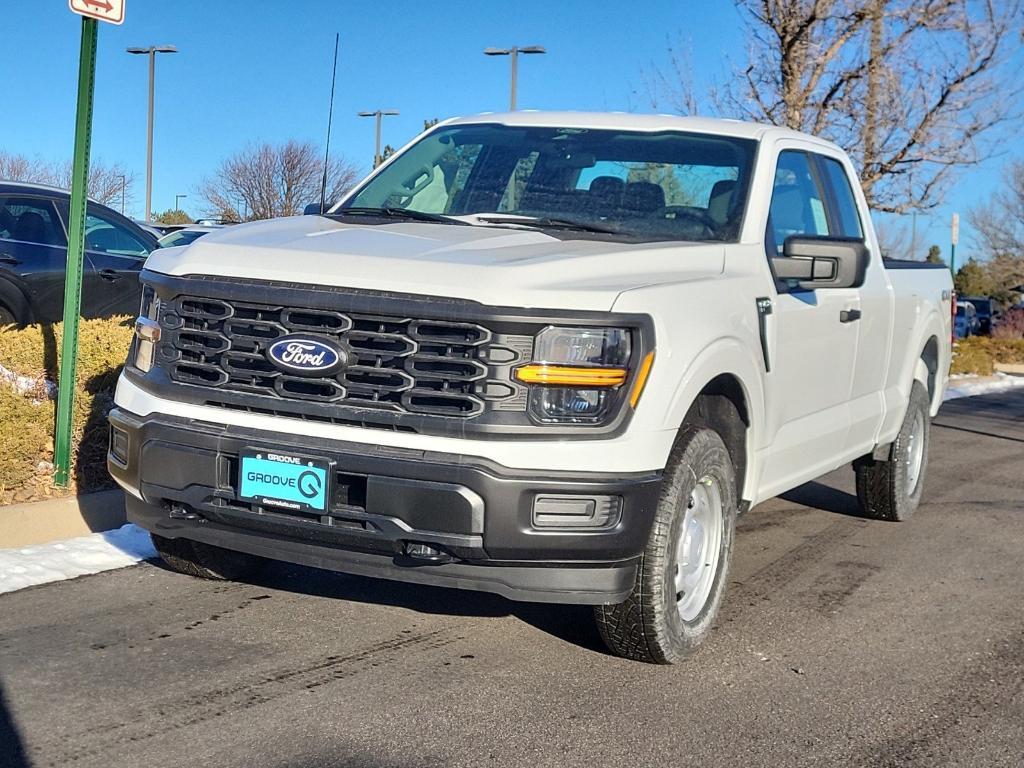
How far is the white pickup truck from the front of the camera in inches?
145

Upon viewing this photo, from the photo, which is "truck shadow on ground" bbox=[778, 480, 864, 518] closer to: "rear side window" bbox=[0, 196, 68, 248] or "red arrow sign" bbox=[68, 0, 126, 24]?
"red arrow sign" bbox=[68, 0, 126, 24]

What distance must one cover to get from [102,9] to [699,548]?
12.6 feet

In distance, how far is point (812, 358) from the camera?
208 inches

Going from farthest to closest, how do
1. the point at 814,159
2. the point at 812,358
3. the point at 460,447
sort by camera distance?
the point at 814,159 → the point at 812,358 → the point at 460,447

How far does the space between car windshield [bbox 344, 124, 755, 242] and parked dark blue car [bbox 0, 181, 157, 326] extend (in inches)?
172

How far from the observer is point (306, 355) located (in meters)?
3.86

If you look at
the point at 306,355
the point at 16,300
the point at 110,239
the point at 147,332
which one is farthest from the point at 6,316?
the point at 306,355

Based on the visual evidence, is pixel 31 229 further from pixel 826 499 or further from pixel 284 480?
Answer: pixel 284 480

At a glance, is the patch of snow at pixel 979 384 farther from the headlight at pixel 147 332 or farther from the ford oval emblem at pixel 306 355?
the ford oval emblem at pixel 306 355

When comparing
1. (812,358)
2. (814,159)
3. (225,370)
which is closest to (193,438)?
(225,370)

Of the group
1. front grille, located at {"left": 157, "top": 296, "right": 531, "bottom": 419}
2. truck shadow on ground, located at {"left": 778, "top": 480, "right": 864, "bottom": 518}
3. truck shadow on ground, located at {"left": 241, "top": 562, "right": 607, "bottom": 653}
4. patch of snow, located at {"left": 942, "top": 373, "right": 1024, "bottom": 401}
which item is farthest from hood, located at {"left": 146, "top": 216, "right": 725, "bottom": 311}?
patch of snow, located at {"left": 942, "top": 373, "right": 1024, "bottom": 401}

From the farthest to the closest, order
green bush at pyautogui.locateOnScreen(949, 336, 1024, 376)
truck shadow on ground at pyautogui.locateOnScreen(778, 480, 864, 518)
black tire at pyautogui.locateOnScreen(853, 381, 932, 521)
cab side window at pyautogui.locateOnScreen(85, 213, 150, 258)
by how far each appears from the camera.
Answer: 1. green bush at pyautogui.locateOnScreen(949, 336, 1024, 376)
2. cab side window at pyautogui.locateOnScreen(85, 213, 150, 258)
3. truck shadow on ground at pyautogui.locateOnScreen(778, 480, 864, 518)
4. black tire at pyautogui.locateOnScreen(853, 381, 932, 521)

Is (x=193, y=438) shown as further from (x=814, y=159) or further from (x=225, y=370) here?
(x=814, y=159)

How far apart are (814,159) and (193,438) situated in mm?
3464
